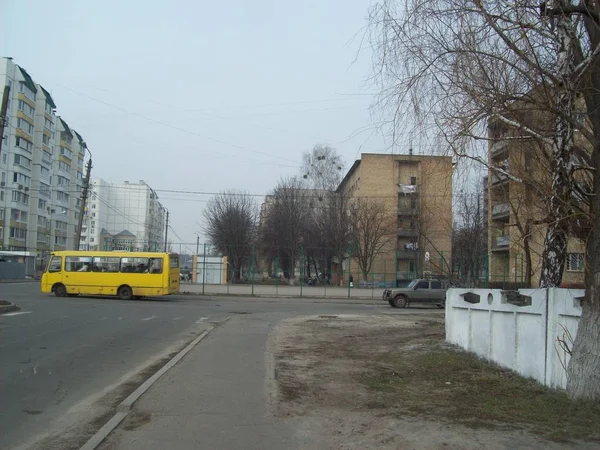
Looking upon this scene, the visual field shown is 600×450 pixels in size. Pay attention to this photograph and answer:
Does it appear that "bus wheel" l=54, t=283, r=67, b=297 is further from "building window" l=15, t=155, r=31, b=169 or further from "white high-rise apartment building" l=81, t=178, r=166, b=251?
"white high-rise apartment building" l=81, t=178, r=166, b=251

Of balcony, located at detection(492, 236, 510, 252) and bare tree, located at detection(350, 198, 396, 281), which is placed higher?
bare tree, located at detection(350, 198, 396, 281)

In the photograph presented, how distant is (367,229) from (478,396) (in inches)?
1983

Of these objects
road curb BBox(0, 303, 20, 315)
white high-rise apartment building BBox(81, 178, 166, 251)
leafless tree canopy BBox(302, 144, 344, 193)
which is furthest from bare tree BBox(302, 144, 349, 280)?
white high-rise apartment building BBox(81, 178, 166, 251)

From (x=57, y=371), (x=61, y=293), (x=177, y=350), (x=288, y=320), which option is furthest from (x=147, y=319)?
(x=61, y=293)

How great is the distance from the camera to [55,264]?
31125 mm

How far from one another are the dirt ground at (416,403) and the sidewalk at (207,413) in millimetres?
313

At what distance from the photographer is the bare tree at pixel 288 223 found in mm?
63156

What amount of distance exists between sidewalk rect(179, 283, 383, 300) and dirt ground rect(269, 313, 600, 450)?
27893 mm

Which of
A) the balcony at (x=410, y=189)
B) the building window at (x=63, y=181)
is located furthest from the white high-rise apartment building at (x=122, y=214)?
the balcony at (x=410, y=189)

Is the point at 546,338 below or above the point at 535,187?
below

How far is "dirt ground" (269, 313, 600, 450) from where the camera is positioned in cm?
528

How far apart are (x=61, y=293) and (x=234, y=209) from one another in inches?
1389

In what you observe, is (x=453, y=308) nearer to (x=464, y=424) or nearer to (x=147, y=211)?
(x=464, y=424)

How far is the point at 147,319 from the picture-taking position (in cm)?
1950
